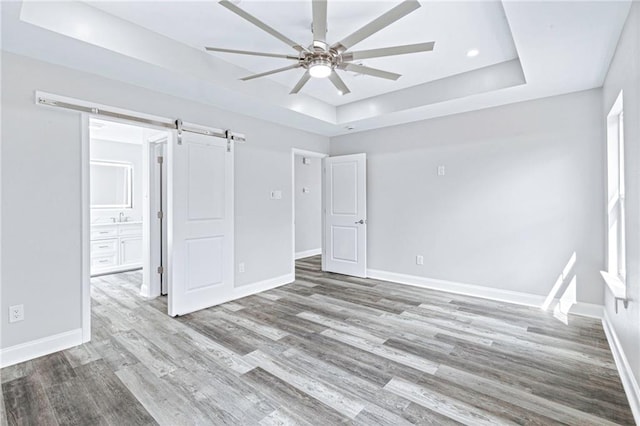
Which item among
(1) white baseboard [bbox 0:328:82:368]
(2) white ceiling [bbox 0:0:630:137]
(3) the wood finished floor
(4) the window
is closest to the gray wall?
(2) white ceiling [bbox 0:0:630:137]

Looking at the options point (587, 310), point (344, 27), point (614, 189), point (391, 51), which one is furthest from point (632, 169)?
point (344, 27)

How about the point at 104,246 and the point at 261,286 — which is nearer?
the point at 261,286

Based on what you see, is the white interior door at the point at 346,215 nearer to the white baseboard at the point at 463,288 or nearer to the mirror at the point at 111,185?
the white baseboard at the point at 463,288

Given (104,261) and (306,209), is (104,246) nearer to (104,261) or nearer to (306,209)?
(104,261)

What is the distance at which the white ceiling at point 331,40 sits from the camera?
7.26ft

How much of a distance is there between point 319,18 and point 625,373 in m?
3.20

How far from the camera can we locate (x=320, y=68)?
7.92 ft

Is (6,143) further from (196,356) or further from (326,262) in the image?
(326,262)

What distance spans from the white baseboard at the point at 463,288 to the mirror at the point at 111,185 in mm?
5214

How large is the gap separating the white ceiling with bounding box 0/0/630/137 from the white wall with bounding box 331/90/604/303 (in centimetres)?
35

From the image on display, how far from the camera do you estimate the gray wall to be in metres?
1.85

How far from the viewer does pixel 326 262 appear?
5.69 m

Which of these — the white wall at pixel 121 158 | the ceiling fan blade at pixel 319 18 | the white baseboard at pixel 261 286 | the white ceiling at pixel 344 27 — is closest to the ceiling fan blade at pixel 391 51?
the ceiling fan blade at pixel 319 18

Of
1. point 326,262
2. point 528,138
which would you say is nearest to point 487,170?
point 528,138
